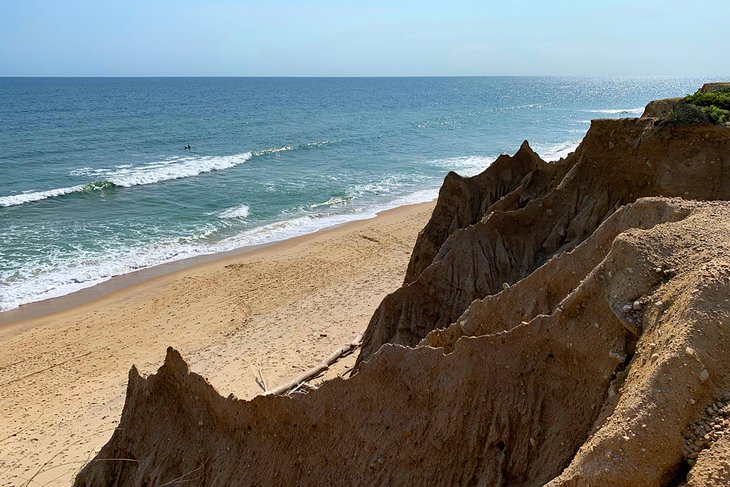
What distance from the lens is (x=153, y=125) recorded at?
8231 centimetres

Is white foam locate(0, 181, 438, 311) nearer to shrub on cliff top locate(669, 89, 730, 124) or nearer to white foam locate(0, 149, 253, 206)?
white foam locate(0, 149, 253, 206)

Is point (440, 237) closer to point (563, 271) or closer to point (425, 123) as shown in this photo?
point (563, 271)

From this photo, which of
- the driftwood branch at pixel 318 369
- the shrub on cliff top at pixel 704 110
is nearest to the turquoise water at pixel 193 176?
the driftwood branch at pixel 318 369

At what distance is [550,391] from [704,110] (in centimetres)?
864

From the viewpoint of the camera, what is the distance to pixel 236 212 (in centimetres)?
3916

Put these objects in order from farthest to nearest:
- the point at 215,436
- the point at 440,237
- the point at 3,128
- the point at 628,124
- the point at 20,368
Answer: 1. the point at 3,128
2. the point at 20,368
3. the point at 440,237
4. the point at 628,124
5. the point at 215,436

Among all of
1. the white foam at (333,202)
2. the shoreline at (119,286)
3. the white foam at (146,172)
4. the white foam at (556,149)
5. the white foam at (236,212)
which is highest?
the white foam at (556,149)

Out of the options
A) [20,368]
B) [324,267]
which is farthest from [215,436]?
[324,267]

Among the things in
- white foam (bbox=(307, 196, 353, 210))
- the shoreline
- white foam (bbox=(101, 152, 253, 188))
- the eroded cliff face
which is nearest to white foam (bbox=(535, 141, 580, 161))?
white foam (bbox=(307, 196, 353, 210))

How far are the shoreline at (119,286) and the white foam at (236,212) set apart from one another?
20.8ft

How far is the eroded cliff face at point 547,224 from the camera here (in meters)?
12.6

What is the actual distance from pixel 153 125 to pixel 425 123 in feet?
133

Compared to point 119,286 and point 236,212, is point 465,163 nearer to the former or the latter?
point 236,212

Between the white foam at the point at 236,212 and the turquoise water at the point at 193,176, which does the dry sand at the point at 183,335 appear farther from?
the white foam at the point at 236,212
